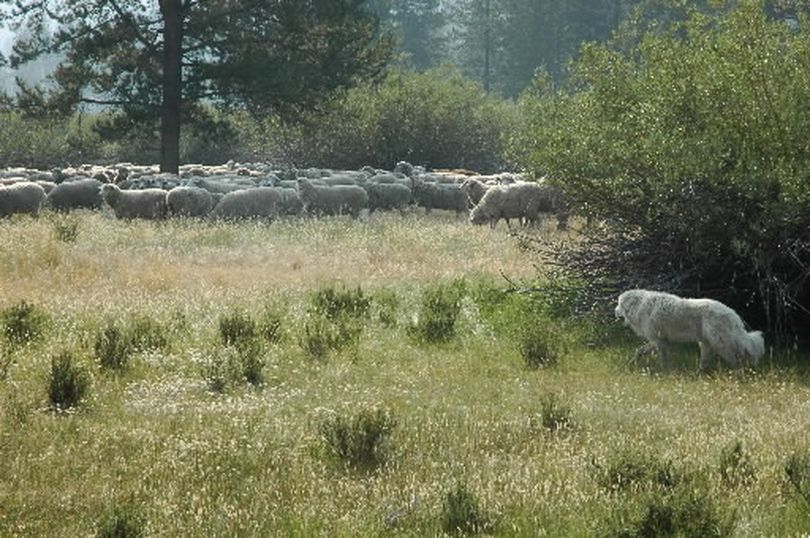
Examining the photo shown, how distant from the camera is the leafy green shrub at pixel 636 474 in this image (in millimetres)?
6547

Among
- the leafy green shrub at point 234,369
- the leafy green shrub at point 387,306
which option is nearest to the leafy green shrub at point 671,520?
the leafy green shrub at point 234,369

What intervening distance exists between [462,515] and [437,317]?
6396mm

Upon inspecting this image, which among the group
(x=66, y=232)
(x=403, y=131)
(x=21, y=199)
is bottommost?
(x=21, y=199)

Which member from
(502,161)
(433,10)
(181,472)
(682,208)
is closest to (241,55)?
(502,161)

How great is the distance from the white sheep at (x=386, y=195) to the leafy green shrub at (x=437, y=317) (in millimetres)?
14810

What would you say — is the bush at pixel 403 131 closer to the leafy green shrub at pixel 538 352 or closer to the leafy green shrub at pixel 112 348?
the leafy green shrub at pixel 538 352

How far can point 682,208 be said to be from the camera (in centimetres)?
1250

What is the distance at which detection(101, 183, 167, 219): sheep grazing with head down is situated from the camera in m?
25.5

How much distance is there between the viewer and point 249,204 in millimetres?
25453

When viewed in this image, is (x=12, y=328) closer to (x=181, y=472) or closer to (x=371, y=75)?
(x=181, y=472)

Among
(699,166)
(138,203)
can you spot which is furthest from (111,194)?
(699,166)

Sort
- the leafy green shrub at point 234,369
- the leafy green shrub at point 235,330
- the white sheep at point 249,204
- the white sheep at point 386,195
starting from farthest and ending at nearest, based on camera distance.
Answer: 1. the white sheep at point 386,195
2. the white sheep at point 249,204
3. the leafy green shrub at point 235,330
4. the leafy green shrub at point 234,369

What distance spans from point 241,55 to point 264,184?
18.6 feet

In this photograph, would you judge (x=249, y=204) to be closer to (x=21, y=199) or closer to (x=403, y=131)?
(x=21, y=199)
